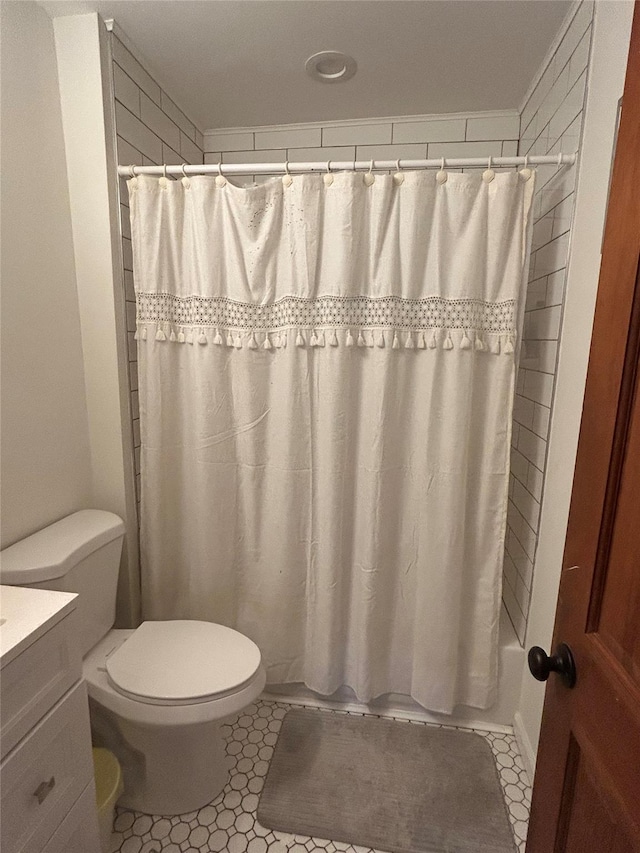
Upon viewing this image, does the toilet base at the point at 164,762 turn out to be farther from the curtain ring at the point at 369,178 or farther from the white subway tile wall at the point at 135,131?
the curtain ring at the point at 369,178

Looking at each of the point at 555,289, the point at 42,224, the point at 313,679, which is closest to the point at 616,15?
the point at 555,289

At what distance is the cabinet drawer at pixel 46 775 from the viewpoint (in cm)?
81

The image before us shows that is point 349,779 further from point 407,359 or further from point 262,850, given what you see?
point 407,359

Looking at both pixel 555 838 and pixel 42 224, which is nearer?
pixel 555 838

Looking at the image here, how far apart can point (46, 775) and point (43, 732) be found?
0.30 ft

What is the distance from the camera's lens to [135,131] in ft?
5.05

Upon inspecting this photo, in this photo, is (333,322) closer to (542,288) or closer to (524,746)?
(542,288)

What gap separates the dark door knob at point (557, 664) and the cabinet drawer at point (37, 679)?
0.90 meters

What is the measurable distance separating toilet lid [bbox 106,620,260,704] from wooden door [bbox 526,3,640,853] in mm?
826

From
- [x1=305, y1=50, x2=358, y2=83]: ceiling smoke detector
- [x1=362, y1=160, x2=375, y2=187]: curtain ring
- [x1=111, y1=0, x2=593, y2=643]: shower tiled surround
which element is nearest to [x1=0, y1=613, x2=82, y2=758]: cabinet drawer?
[x1=111, y1=0, x2=593, y2=643]: shower tiled surround

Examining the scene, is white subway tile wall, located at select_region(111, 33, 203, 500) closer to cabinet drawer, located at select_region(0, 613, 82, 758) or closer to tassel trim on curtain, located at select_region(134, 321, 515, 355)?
tassel trim on curtain, located at select_region(134, 321, 515, 355)

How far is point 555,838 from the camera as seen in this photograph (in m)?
0.73

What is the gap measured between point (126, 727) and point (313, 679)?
2.14 feet

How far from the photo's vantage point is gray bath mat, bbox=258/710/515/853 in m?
1.28
